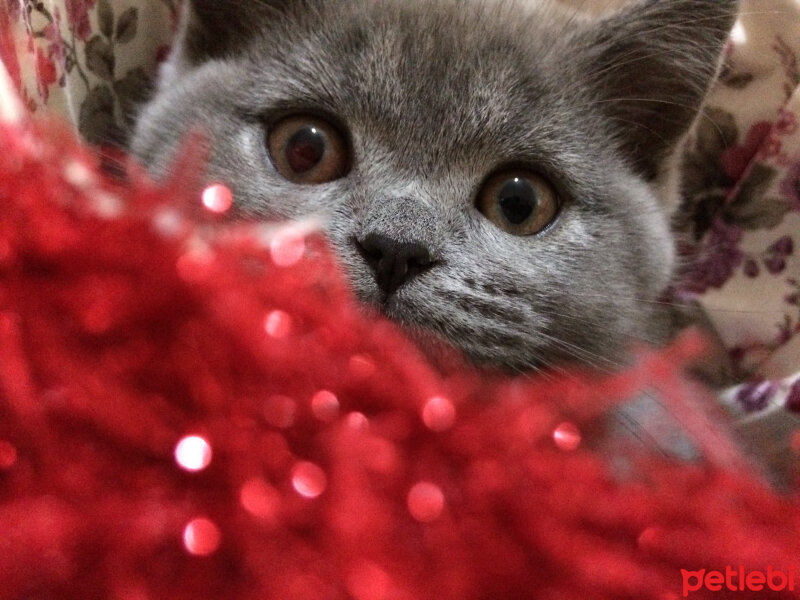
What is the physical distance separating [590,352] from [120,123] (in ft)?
2.19

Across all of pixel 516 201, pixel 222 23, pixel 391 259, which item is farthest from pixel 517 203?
pixel 222 23

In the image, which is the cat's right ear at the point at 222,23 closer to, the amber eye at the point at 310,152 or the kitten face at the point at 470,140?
the kitten face at the point at 470,140

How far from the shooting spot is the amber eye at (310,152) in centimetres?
75

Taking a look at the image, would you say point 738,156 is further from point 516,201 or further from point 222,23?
point 222,23

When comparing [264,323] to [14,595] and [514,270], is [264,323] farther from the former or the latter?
[514,270]

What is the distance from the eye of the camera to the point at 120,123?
98 cm

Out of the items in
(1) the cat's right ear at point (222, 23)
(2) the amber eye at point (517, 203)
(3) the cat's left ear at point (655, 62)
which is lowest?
(2) the amber eye at point (517, 203)

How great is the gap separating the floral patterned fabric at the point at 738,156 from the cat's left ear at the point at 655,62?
0.53ft

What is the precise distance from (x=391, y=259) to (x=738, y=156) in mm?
668

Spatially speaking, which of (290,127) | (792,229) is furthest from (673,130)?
(290,127)

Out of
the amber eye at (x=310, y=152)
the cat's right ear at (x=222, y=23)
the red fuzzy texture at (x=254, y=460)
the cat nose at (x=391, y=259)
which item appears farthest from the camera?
the cat's right ear at (x=222, y=23)

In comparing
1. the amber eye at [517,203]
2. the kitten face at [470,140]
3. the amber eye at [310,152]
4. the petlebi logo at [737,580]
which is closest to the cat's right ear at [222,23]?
the kitten face at [470,140]

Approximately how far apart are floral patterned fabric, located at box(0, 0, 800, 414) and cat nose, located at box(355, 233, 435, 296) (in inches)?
17.2

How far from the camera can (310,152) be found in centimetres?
75
